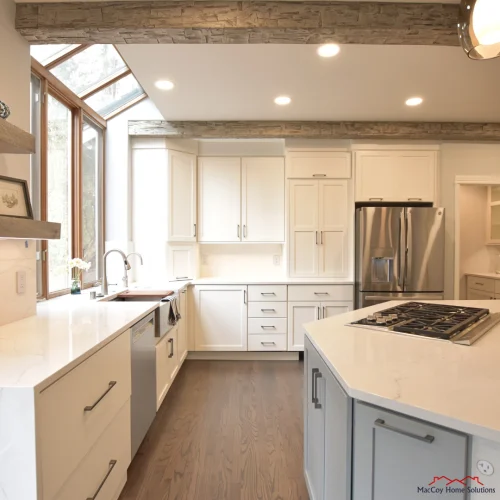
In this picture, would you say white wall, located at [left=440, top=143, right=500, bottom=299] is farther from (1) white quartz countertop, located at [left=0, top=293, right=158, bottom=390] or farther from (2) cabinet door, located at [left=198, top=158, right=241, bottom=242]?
(1) white quartz countertop, located at [left=0, top=293, right=158, bottom=390]

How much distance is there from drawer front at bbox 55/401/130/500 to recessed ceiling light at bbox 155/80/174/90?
2.39m

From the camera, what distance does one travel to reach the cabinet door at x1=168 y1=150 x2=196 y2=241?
3668 millimetres

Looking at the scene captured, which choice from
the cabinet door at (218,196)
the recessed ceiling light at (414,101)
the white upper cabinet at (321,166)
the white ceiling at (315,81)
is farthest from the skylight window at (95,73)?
the recessed ceiling light at (414,101)

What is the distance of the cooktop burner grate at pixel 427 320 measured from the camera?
4.61 feet

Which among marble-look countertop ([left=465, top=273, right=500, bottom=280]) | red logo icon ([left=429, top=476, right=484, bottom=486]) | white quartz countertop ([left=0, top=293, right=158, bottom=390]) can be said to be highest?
marble-look countertop ([left=465, top=273, right=500, bottom=280])

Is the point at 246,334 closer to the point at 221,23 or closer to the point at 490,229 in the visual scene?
the point at 221,23

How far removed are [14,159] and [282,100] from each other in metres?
2.24

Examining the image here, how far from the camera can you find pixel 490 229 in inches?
177

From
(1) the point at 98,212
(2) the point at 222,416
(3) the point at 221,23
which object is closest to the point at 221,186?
(1) the point at 98,212

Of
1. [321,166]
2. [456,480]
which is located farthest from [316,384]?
[321,166]

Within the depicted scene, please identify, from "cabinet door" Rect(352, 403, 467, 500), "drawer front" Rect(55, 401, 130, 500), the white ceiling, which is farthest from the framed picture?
"cabinet door" Rect(352, 403, 467, 500)

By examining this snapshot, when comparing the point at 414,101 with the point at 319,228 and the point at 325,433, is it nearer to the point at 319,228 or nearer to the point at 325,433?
the point at 319,228

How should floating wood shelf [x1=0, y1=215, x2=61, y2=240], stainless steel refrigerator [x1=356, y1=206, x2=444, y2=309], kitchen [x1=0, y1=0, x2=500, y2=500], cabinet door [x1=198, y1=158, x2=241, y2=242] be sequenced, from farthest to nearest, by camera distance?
cabinet door [x1=198, y1=158, x2=241, y2=242] < stainless steel refrigerator [x1=356, y1=206, x2=444, y2=309] < floating wood shelf [x1=0, y1=215, x2=61, y2=240] < kitchen [x1=0, y1=0, x2=500, y2=500]

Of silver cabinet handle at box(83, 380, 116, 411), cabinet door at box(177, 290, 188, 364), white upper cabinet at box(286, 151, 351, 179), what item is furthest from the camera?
white upper cabinet at box(286, 151, 351, 179)
